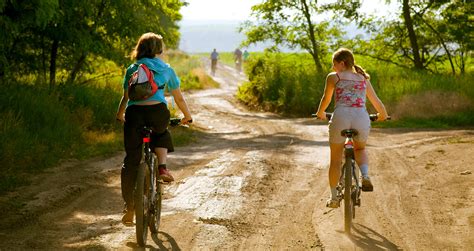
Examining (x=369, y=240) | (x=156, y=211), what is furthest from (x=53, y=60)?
(x=369, y=240)

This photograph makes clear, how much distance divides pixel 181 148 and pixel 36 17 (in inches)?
180

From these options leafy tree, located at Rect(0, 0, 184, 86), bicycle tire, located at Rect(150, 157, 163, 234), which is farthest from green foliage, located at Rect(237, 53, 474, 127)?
bicycle tire, located at Rect(150, 157, 163, 234)

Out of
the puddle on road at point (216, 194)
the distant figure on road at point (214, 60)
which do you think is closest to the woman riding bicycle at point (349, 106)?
the puddle on road at point (216, 194)

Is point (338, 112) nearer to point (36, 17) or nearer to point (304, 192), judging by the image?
point (304, 192)

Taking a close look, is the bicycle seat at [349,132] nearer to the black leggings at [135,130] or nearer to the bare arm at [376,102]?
the bare arm at [376,102]

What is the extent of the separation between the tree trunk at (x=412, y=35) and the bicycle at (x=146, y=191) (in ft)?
69.7

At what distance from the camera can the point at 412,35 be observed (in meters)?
27.2

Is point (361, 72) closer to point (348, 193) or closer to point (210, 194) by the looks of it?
point (348, 193)

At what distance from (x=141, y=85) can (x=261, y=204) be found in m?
3.06

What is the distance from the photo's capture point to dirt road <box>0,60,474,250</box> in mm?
7105

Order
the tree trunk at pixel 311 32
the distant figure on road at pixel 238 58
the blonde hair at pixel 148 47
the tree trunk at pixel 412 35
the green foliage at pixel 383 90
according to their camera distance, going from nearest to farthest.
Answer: the blonde hair at pixel 148 47 < the green foliage at pixel 383 90 < the tree trunk at pixel 412 35 < the tree trunk at pixel 311 32 < the distant figure on road at pixel 238 58

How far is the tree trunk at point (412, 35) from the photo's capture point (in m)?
26.8

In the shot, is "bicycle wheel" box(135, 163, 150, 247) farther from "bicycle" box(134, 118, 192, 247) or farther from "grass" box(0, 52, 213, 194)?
"grass" box(0, 52, 213, 194)

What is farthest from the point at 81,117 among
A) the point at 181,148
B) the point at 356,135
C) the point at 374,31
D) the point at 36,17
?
the point at 374,31
